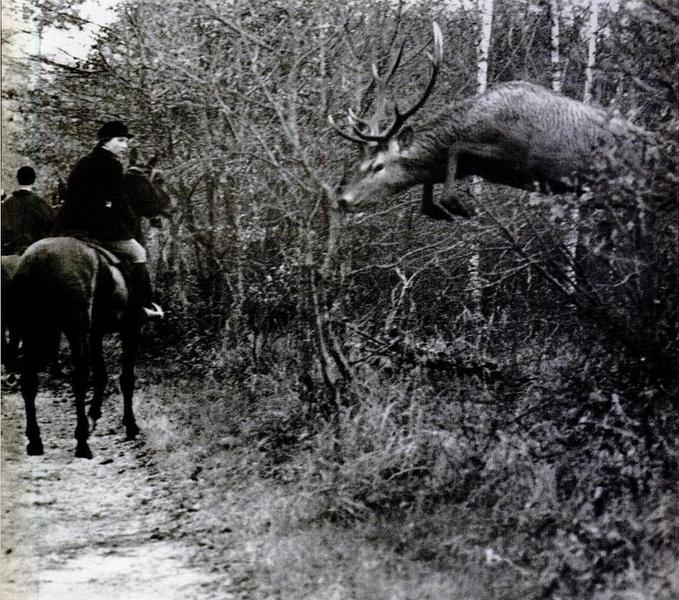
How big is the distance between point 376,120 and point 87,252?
1.80 meters

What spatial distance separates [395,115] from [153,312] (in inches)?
70.3

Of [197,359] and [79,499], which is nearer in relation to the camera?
[79,499]

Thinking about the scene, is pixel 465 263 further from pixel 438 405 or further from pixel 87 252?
pixel 87 252

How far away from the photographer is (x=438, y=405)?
14.8ft

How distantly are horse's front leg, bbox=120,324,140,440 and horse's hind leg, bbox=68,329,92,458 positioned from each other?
0.20 meters

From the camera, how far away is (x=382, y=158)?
14.8 feet

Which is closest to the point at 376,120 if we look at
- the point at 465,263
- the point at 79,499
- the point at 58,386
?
the point at 465,263

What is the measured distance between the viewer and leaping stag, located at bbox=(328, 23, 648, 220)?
4422mm

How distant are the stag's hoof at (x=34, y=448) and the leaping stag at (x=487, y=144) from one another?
7.08 feet

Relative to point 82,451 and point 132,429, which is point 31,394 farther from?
point 132,429

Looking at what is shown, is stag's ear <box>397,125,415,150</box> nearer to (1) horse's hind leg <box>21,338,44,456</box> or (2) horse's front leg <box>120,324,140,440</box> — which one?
(2) horse's front leg <box>120,324,140,440</box>

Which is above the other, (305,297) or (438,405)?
(305,297)

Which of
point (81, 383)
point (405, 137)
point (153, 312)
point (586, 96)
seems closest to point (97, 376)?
point (81, 383)

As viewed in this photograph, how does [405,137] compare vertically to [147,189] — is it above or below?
above
